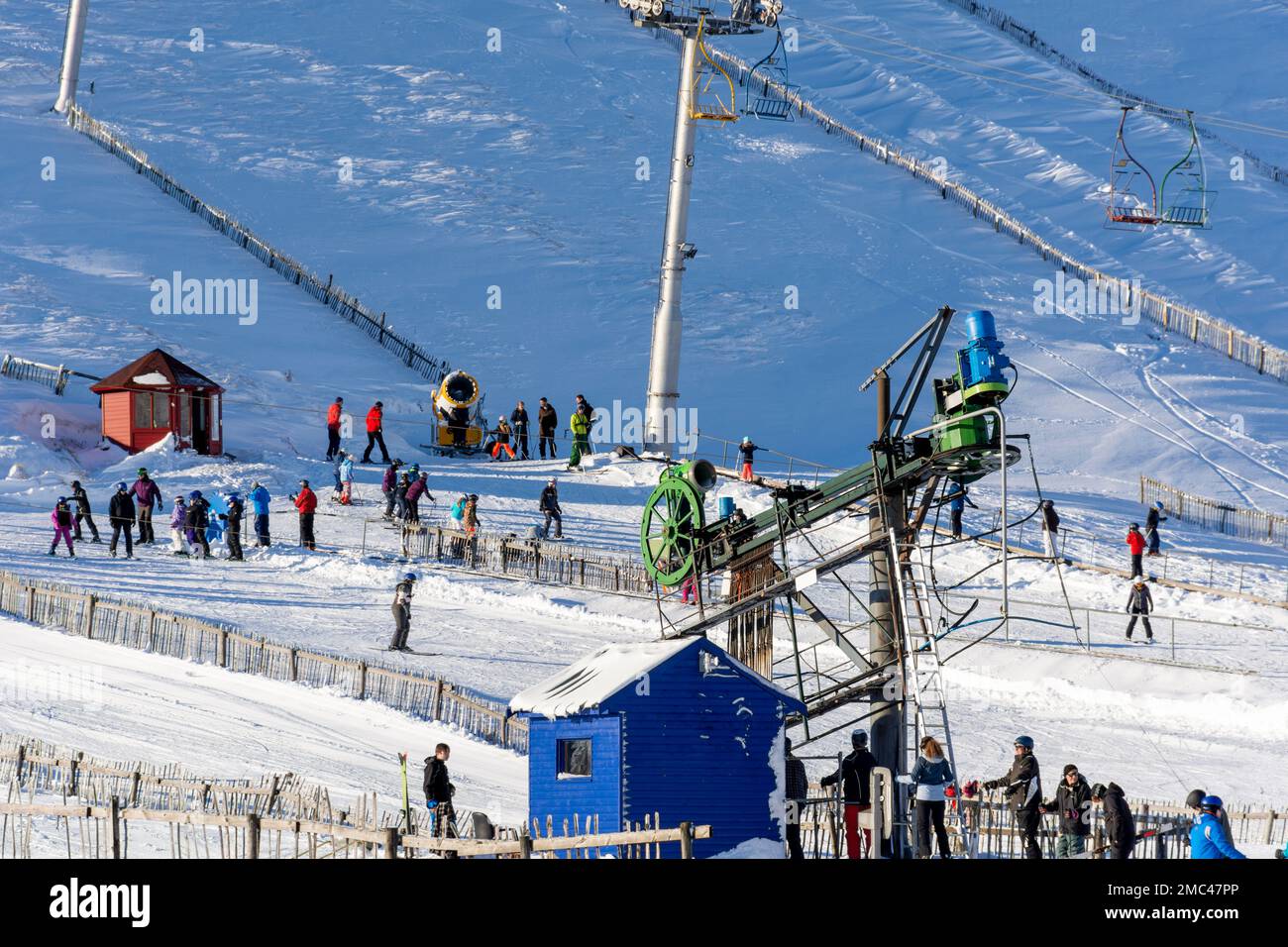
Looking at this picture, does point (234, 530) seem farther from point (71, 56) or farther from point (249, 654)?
point (71, 56)

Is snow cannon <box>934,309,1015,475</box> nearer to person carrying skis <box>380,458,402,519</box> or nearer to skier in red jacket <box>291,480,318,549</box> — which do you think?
skier in red jacket <box>291,480,318,549</box>

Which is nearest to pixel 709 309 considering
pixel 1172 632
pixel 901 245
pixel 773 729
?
pixel 901 245

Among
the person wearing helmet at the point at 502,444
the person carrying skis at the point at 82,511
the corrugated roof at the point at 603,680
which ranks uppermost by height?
the person wearing helmet at the point at 502,444

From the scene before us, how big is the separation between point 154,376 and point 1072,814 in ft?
89.7

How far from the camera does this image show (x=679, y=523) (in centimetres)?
2081

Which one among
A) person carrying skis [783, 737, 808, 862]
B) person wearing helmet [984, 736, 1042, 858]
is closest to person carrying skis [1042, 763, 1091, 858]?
person wearing helmet [984, 736, 1042, 858]

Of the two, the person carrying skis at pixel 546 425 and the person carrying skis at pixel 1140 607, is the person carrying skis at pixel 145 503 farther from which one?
the person carrying skis at pixel 1140 607

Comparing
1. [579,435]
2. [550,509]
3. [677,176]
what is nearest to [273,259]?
[677,176]

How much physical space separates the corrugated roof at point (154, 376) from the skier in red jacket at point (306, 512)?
804 centimetres

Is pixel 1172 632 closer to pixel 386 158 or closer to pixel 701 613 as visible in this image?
pixel 701 613

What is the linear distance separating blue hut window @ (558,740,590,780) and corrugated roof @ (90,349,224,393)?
24.2 metres

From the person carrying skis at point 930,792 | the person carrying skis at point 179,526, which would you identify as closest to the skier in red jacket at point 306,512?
the person carrying skis at point 179,526

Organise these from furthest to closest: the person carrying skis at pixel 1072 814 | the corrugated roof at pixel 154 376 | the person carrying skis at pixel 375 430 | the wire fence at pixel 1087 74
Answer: the wire fence at pixel 1087 74, the corrugated roof at pixel 154 376, the person carrying skis at pixel 375 430, the person carrying skis at pixel 1072 814

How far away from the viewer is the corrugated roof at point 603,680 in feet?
55.4
